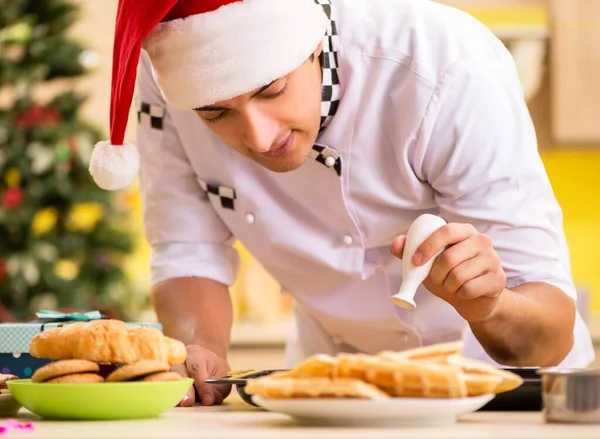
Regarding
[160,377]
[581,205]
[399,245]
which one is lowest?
[581,205]

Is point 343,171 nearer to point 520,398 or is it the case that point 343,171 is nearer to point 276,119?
point 276,119

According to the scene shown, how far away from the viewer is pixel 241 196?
157 centimetres

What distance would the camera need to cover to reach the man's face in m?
1.25

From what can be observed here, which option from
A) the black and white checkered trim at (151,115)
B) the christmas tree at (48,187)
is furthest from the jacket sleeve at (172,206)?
the christmas tree at (48,187)

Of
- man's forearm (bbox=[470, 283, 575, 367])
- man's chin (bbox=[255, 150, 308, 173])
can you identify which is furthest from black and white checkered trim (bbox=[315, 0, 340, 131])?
man's forearm (bbox=[470, 283, 575, 367])

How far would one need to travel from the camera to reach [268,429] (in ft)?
2.74

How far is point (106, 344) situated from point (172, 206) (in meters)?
0.74

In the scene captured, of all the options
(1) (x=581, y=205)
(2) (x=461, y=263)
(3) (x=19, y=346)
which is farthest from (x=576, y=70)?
(3) (x=19, y=346)

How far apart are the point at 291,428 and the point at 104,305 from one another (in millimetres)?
2649

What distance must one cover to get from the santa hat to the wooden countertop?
0.44 meters

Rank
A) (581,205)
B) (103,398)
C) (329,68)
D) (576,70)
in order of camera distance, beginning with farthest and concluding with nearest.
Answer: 1. (581,205)
2. (576,70)
3. (329,68)
4. (103,398)

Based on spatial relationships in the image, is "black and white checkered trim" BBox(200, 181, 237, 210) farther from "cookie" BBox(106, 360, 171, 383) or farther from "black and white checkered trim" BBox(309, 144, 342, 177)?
"cookie" BBox(106, 360, 171, 383)

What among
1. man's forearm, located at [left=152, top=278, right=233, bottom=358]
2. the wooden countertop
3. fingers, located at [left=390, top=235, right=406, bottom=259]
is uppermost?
fingers, located at [left=390, top=235, right=406, bottom=259]

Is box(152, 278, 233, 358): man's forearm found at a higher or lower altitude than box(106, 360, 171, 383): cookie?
lower
